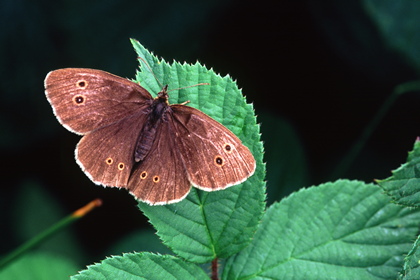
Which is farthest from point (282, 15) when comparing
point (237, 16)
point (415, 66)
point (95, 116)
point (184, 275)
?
point (184, 275)

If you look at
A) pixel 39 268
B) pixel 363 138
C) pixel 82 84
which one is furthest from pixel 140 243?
pixel 363 138

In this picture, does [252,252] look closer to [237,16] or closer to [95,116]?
[95,116]

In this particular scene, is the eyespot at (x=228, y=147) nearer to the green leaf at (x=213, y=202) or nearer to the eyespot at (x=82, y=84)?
the green leaf at (x=213, y=202)

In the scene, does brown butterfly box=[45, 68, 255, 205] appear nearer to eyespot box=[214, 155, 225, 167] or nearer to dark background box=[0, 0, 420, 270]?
eyespot box=[214, 155, 225, 167]

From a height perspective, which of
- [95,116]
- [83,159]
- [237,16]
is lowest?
[83,159]

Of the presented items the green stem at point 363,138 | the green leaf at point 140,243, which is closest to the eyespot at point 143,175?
the green leaf at point 140,243

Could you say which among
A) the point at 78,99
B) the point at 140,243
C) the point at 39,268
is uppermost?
the point at 78,99

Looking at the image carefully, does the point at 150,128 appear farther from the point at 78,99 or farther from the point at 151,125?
the point at 78,99
